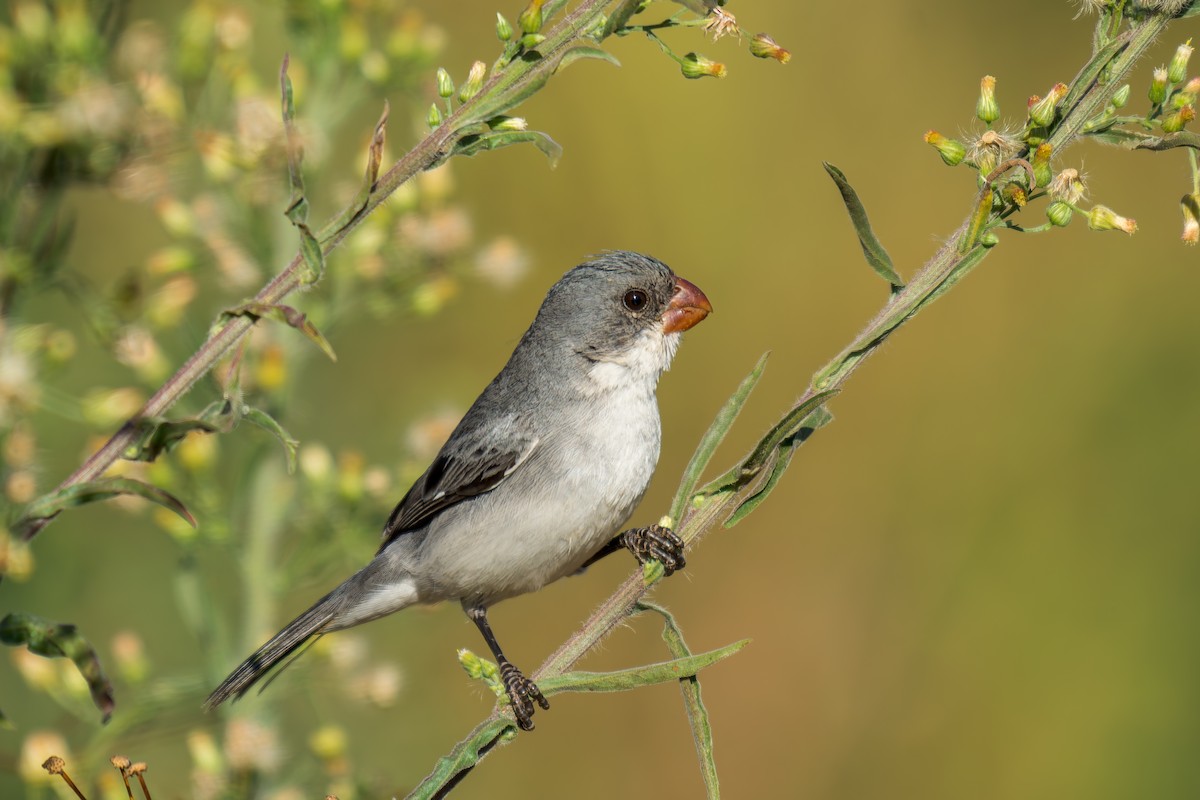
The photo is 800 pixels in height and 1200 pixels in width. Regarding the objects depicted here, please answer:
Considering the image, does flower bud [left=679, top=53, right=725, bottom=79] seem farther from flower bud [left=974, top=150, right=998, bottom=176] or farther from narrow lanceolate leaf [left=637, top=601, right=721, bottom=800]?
narrow lanceolate leaf [left=637, top=601, right=721, bottom=800]

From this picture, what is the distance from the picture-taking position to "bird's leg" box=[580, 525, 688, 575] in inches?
108

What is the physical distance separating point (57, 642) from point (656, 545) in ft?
4.74

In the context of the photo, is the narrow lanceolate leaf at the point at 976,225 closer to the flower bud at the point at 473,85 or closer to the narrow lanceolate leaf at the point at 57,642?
the flower bud at the point at 473,85

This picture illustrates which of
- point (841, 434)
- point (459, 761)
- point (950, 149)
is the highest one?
point (841, 434)

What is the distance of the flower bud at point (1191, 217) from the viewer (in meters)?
1.88

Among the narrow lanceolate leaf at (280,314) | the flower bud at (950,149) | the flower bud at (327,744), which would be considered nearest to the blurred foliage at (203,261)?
the flower bud at (327,744)

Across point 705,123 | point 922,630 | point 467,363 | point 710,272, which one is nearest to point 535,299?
point 467,363

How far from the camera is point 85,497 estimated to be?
5.81 ft

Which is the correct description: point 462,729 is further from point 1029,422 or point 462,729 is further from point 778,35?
point 778,35

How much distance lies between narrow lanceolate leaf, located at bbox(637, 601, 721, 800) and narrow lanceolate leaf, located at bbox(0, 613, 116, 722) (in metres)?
0.82

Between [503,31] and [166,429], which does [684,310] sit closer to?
[503,31]

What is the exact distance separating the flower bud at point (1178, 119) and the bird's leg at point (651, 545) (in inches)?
45.2

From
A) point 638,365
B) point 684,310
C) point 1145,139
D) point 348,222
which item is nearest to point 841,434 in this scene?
point 684,310

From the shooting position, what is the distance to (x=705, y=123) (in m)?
5.93
